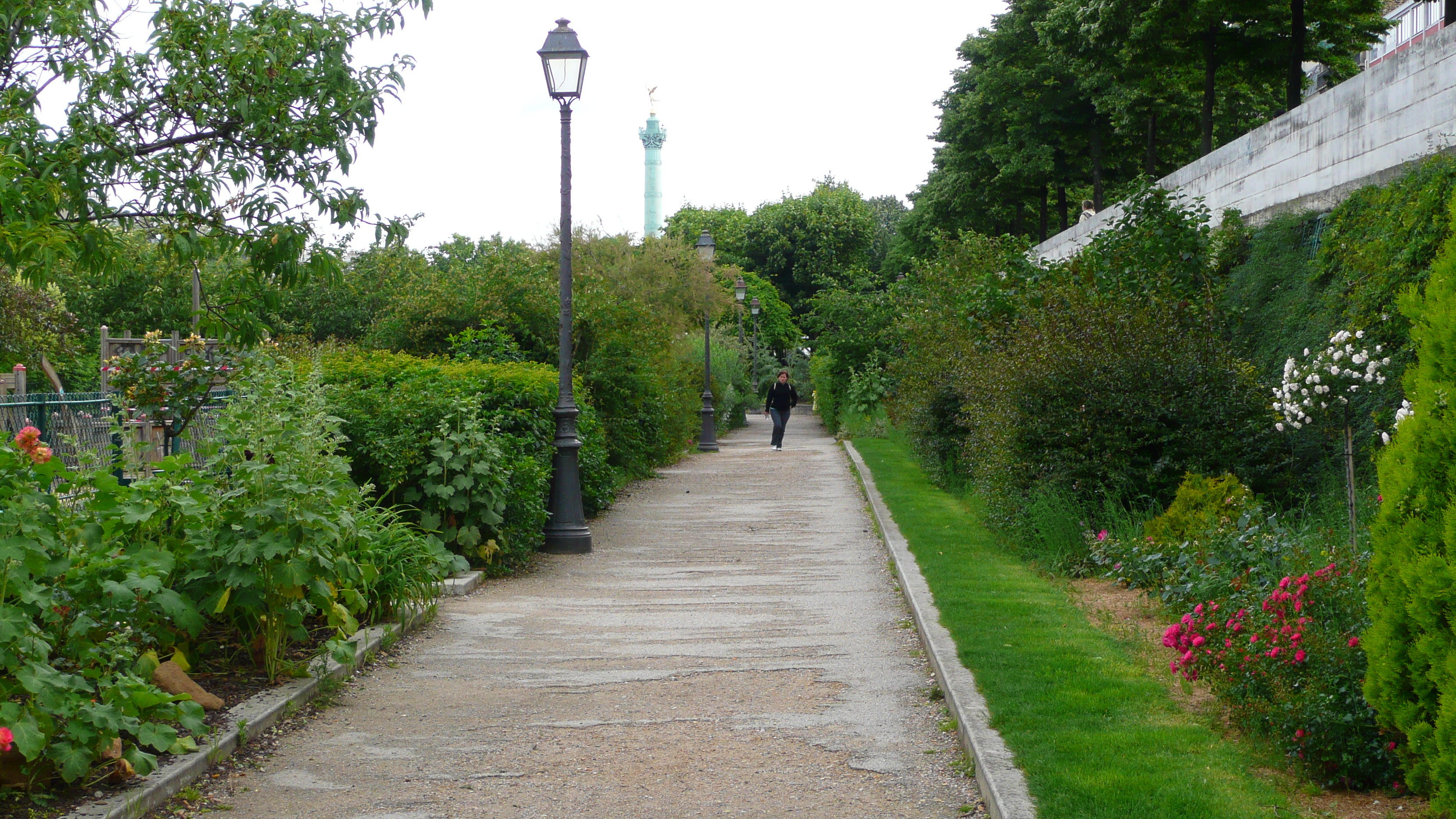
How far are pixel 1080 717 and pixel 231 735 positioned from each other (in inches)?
160

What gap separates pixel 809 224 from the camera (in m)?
63.7

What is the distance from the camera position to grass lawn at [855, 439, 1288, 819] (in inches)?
183

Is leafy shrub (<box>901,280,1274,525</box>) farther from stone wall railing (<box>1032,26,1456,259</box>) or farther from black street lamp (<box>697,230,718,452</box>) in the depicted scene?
black street lamp (<box>697,230,718,452</box>)

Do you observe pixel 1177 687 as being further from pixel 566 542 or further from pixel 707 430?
pixel 707 430

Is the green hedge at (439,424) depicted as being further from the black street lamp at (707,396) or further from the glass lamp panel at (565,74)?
the black street lamp at (707,396)

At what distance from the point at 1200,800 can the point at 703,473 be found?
61.3 ft

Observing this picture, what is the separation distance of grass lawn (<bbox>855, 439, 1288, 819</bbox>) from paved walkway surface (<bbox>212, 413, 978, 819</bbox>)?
39 centimetres

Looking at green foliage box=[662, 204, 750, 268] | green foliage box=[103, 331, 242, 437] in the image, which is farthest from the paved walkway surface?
green foliage box=[662, 204, 750, 268]

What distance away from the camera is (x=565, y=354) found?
42.7 feet

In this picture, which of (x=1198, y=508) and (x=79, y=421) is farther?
(x=79, y=421)

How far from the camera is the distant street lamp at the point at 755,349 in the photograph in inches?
1777

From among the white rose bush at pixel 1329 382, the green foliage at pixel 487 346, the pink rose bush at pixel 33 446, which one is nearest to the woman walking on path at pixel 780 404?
the green foliage at pixel 487 346

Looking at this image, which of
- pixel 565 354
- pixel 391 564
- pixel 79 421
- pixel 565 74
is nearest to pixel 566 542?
pixel 565 354

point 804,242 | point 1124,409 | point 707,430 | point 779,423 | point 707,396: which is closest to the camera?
point 1124,409
